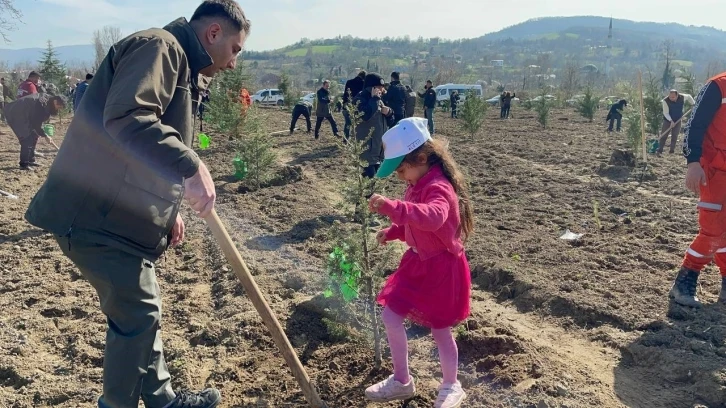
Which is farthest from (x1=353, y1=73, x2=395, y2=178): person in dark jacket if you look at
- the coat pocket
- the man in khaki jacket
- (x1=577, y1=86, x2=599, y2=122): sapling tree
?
(x1=577, y1=86, x2=599, y2=122): sapling tree

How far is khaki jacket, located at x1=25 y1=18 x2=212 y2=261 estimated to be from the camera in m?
2.13

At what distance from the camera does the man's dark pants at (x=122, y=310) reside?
2312 millimetres

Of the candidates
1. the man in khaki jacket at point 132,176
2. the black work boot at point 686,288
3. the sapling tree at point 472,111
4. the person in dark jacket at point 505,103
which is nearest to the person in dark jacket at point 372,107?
the black work boot at point 686,288

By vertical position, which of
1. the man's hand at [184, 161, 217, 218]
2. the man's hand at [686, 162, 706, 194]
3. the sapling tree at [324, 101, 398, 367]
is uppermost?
the man's hand at [184, 161, 217, 218]

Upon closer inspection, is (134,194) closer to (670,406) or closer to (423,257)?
(423,257)

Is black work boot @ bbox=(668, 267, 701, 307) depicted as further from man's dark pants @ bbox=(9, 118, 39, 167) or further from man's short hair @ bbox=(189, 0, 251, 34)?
man's dark pants @ bbox=(9, 118, 39, 167)

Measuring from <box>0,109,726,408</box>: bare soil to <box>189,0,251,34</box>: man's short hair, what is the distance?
1.98m

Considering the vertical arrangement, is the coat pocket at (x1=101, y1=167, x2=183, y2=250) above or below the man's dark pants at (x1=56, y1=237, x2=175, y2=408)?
above

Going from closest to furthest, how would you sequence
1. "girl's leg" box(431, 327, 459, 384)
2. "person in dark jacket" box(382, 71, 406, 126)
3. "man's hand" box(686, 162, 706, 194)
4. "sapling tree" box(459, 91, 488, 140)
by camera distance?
"girl's leg" box(431, 327, 459, 384), "man's hand" box(686, 162, 706, 194), "person in dark jacket" box(382, 71, 406, 126), "sapling tree" box(459, 91, 488, 140)

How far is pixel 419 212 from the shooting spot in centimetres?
A: 246

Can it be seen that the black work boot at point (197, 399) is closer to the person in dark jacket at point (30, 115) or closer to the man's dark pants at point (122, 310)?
the man's dark pants at point (122, 310)

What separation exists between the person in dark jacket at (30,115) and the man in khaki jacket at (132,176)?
29.1 ft

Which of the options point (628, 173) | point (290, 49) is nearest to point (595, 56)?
point (290, 49)

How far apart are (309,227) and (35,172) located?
6.46 m
